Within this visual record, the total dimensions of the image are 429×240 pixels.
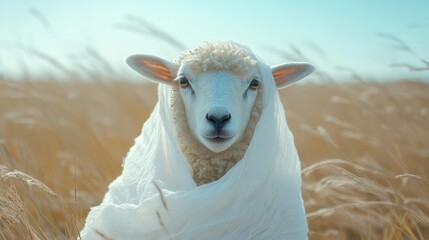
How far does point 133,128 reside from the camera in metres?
5.75

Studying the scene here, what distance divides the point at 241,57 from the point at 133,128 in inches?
125

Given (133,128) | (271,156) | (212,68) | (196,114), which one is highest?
(212,68)

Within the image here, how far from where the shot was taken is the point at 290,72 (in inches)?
114

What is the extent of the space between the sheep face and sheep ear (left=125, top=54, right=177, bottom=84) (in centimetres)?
8

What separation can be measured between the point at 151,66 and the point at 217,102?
1.57 ft

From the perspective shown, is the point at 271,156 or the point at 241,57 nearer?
the point at 271,156

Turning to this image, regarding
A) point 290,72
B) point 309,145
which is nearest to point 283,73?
point 290,72

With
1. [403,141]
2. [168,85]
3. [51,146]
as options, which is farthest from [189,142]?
[51,146]

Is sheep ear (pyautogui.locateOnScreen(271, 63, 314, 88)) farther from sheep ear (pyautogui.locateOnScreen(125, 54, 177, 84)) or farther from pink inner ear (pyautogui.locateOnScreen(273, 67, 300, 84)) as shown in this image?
sheep ear (pyautogui.locateOnScreen(125, 54, 177, 84))

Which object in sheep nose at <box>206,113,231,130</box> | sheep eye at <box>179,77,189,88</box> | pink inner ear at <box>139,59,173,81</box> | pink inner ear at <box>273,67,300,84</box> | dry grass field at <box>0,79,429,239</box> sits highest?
pink inner ear at <box>139,59,173,81</box>

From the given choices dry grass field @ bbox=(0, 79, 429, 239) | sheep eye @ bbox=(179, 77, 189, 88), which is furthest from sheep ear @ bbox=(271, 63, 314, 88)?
sheep eye @ bbox=(179, 77, 189, 88)

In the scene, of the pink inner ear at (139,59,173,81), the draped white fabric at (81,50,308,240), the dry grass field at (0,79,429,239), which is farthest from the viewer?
the dry grass field at (0,79,429,239)

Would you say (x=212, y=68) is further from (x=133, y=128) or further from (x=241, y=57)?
(x=133, y=128)

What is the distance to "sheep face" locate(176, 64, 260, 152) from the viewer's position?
8.04 feet
